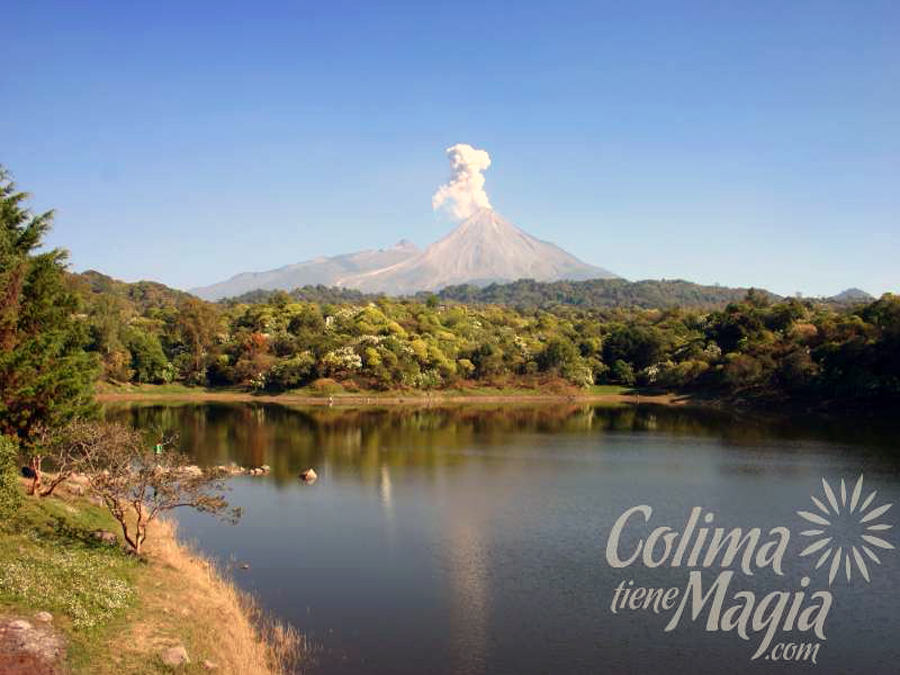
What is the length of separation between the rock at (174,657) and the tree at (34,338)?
921 centimetres

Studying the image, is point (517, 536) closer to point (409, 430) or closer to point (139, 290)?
point (409, 430)

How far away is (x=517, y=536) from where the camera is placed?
23.1 m

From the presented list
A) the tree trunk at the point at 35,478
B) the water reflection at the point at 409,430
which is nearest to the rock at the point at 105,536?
the tree trunk at the point at 35,478

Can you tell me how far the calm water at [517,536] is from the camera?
15383 mm

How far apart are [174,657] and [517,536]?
12.6 m

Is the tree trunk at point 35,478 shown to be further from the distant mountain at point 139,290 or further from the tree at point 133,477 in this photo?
the distant mountain at point 139,290

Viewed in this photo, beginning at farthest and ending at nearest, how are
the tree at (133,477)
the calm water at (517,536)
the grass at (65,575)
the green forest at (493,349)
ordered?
the green forest at (493,349) < the tree at (133,477) < the calm water at (517,536) < the grass at (65,575)

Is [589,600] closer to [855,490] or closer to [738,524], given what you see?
[738,524]

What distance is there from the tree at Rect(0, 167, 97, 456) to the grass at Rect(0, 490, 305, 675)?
2.64m

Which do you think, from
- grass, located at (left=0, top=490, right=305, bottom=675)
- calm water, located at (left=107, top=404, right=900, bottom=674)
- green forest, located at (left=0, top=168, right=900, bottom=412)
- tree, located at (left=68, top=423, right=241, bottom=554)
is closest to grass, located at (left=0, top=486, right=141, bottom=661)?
grass, located at (left=0, top=490, right=305, bottom=675)

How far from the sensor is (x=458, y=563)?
20578 mm

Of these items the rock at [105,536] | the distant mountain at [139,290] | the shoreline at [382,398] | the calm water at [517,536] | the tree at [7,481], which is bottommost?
the calm water at [517,536]

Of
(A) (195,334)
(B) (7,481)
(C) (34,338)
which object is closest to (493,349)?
(A) (195,334)

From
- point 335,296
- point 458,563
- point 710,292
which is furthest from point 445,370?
point 710,292
